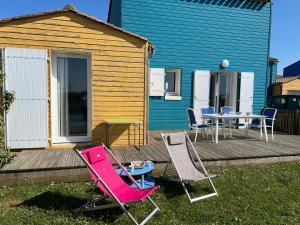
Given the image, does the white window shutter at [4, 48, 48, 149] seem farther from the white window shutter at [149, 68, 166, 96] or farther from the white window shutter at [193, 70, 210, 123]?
the white window shutter at [193, 70, 210, 123]

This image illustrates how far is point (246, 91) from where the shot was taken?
9.89m

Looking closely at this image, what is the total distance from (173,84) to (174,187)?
5.55 m

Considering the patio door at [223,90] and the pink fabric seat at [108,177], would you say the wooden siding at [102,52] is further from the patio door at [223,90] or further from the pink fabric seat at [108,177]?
the patio door at [223,90]

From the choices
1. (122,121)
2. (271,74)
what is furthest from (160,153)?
(271,74)

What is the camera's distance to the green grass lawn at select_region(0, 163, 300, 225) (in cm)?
328

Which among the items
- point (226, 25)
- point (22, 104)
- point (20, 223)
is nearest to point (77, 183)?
point (20, 223)

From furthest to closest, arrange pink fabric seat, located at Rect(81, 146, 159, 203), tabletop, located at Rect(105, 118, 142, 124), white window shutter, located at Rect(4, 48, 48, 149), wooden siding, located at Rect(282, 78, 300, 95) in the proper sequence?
wooden siding, located at Rect(282, 78, 300, 95) < tabletop, located at Rect(105, 118, 142, 124) < white window shutter, located at Rect(4, 48, 48, 149) < pink fabric seat, located at Rect(81, 146, 159, 203)

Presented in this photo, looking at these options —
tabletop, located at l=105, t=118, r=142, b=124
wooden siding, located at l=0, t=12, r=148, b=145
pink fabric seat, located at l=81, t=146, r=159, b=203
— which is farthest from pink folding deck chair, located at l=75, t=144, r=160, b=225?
wooden siding, located at l=0, t=12, r=148, b=145

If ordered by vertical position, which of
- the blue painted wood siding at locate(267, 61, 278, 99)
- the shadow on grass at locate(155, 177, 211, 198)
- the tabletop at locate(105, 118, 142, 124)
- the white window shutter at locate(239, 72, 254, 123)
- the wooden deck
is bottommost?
the shadow on grass at locate(155, 177, 211, 198)

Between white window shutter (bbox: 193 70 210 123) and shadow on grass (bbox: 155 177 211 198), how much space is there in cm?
511

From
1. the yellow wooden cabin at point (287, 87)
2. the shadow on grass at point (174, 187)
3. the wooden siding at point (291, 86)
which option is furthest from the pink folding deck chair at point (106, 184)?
the wooden siding at point (291, 86)

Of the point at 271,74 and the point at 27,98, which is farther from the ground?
the point at 271,74

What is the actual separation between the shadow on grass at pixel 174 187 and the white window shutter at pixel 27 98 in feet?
9.20

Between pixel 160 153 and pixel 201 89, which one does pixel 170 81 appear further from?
pixel 160 153
